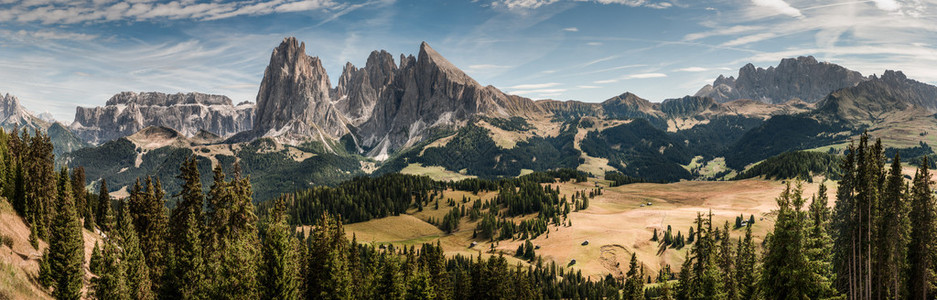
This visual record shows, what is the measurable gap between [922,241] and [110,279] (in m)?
88.2

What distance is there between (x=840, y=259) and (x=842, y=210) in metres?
5.33

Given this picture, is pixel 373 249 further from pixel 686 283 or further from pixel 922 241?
pixel 922 241

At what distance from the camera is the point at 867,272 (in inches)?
1844

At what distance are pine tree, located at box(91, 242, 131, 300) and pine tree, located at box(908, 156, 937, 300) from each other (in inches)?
3390

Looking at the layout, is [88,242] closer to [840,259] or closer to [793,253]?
[793,253]

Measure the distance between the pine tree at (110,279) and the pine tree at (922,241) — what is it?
86098 millimetres

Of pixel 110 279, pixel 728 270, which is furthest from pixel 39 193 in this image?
pixel 728 270

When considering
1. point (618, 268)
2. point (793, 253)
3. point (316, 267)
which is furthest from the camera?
point (618, 268)

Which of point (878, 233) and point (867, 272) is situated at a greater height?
point (878, 233)

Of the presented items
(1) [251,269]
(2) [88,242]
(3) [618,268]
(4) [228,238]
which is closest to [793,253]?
(1) [251,269]

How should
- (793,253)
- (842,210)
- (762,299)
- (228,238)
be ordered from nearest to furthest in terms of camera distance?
(793,253) < (762,299) < (228,238) < (842,210)

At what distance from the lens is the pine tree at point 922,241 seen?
51094 mm

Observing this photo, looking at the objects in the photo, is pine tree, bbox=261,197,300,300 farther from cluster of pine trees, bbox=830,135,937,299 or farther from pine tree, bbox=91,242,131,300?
cluster of pine trees, bbox=830,135,937,299

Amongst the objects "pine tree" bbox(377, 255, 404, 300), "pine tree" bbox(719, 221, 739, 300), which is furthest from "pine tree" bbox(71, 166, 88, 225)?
"pine tree" bbox(719, 221, 739, 300)
